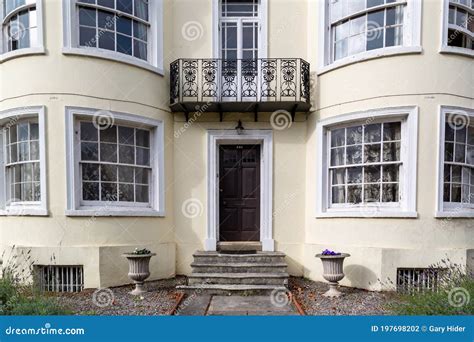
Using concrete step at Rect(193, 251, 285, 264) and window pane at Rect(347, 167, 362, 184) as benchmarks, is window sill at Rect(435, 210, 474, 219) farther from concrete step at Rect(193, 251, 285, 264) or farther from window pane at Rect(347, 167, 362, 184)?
Answer: concrete step at Rect(193, 251, 285, 264)

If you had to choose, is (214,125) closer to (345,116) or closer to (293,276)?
(345,116)

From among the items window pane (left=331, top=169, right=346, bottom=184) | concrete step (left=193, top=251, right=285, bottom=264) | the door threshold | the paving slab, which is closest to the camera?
the paving slab

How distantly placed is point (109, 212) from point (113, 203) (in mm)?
276

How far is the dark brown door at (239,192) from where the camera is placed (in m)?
7.60

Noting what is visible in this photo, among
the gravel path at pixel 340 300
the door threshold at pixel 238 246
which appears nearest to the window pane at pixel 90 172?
the door threshold at pixel 238 246

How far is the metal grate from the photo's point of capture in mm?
6293

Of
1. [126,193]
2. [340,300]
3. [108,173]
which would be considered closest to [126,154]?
[108,173]

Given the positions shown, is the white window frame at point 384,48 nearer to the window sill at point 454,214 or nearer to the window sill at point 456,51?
the window sill at point 456,51

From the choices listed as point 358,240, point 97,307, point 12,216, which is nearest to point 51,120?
point 12,216

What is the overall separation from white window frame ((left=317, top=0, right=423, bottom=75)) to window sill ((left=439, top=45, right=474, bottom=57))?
1.51 feet

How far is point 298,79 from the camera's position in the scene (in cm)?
717

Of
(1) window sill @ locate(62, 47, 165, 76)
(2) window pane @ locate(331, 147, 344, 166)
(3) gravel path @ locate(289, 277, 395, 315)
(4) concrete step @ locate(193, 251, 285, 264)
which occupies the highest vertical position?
(1) window sill @ locate(62, 47, 165, 76)

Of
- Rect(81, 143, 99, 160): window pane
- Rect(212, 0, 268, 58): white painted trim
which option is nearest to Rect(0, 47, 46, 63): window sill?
Rect(81, 143, 99, 160): window pane

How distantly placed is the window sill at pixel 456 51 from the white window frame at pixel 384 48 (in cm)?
46
